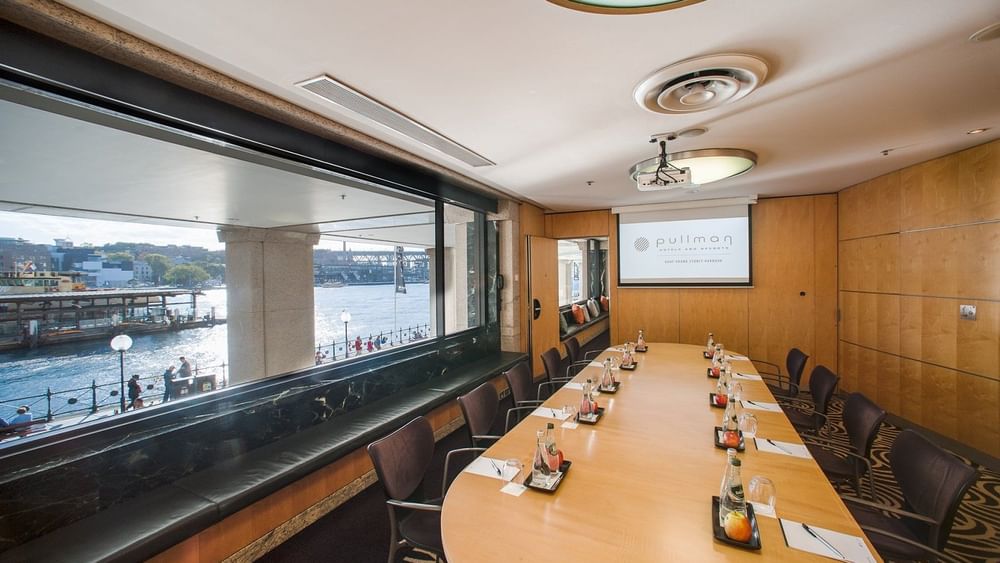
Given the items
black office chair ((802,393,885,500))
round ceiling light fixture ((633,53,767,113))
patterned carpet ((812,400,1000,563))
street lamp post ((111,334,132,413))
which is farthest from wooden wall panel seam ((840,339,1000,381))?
street lamp post ((111,334,132,413))

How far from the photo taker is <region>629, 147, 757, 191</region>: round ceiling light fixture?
3.17 meters

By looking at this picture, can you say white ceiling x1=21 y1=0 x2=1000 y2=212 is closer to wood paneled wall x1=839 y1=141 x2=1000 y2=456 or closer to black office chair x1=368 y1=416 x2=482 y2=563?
wood paneled wall x1=839 y1=141 x2=1000 y2=456

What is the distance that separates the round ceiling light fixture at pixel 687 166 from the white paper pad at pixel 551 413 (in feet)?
6.78

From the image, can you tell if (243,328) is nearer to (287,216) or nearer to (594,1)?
(287,216)

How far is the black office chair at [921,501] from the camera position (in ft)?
4.94

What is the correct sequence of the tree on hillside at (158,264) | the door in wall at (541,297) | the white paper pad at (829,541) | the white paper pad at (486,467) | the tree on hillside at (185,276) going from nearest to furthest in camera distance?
the white paper pad at (829,541) < the white paper pad at (486,467) < the tree on hillside at (158,264) < the tree on hillside at (185,276) < the door in wall at (541,297)

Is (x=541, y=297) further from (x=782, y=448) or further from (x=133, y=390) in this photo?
(x=133, y=390)

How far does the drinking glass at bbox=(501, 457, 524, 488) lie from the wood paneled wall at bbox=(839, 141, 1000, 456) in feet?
13.7

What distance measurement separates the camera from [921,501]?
169 cm

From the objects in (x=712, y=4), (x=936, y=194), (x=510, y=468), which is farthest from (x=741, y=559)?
(x=936, y=194)

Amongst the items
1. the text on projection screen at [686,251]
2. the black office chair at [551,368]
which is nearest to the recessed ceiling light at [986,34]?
the black office chair at [551,368]

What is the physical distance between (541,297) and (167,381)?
4.69 meters

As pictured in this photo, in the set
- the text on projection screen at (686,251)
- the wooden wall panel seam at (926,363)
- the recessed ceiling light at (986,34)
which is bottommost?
the wooden wall panel seam at (926,363)

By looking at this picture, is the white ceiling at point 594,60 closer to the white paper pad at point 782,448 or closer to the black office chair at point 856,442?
the black office chair at point 856,442
